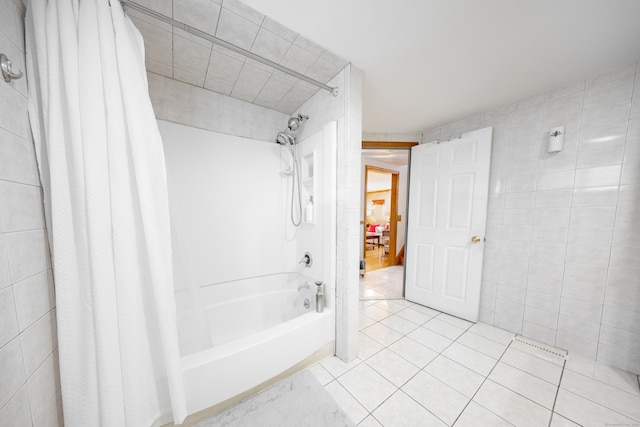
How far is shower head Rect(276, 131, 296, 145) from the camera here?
172 cm

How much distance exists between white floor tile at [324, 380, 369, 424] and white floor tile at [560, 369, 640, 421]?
4.31 ft

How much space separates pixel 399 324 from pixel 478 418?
886 mm

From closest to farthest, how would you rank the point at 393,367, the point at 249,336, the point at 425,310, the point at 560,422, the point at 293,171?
the point at 560,422 → the point at 249,336 → the point at 393,367 → the point at 293,171 → the point at 425,310

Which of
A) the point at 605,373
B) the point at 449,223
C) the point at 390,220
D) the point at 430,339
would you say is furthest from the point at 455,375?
the point at 390,220

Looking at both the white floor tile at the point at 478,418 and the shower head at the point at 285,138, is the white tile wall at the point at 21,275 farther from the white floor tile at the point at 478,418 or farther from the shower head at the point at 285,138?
the white floor tile at the point at 478,418

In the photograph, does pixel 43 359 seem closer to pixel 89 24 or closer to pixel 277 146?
pixel 89 24

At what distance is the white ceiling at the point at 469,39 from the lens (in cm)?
93

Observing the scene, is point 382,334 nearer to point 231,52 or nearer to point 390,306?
point 390,306

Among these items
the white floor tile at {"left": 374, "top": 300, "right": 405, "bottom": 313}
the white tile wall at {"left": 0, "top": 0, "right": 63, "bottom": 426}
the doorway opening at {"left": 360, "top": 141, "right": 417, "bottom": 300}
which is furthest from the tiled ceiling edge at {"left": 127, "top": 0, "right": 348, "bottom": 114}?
the white floor tile at {"left": 374, "top": 300, "right": 405, "bottom": 313}

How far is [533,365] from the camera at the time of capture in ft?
4.56

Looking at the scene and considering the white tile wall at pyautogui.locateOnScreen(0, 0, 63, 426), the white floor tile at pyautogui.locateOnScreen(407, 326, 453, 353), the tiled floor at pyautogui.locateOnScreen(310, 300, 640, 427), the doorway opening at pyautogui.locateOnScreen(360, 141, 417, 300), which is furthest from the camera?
the doorway opening at pyautogui.locateOnScreen(360, 141, 417, 300)

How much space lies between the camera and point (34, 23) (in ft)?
2.08

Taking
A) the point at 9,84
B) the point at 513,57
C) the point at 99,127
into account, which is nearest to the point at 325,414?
the point at 99,127

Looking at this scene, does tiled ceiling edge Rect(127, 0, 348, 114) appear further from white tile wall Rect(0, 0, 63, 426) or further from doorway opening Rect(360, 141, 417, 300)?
doorway opening Rect(360, 141, 417, 300)
